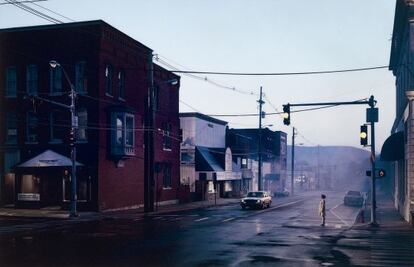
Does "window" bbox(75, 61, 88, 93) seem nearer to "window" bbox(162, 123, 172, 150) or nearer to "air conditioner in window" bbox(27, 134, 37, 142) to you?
"air conditioner in window" bbox(27, 134, 37, 142)

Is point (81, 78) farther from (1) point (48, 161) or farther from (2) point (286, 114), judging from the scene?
(2) point (286, 114)

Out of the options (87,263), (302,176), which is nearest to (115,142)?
(87,263)

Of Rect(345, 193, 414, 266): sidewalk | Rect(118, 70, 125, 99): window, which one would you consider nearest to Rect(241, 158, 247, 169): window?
Rect(118, 70, 125, 99): window

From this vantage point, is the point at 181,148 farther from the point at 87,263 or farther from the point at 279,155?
the point at 279,155

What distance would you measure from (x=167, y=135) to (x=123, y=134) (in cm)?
977

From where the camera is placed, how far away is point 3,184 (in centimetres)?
3919

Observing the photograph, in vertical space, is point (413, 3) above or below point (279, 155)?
above

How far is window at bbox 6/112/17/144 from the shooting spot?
38.7 metres

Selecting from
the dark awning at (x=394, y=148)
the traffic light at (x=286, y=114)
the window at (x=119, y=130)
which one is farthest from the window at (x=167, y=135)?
the traffic light at (x=286, y=114)

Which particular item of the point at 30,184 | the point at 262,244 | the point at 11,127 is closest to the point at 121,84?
the point at 11,127

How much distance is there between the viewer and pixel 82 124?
1437 inches

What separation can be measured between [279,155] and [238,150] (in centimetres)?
2814

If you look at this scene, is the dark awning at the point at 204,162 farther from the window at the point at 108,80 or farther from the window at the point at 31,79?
the window at the point at 31,79

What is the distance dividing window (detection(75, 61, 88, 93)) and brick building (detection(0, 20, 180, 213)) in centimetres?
8
